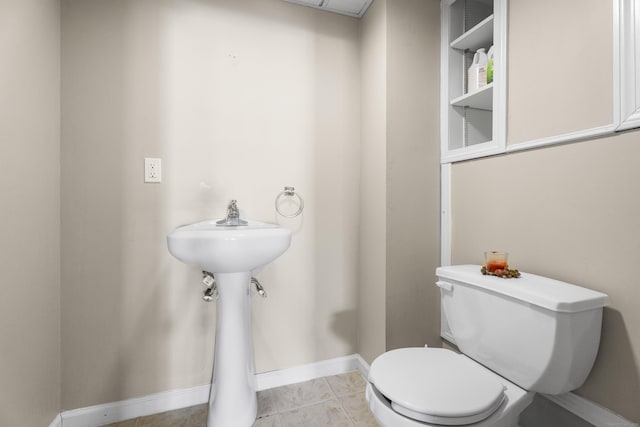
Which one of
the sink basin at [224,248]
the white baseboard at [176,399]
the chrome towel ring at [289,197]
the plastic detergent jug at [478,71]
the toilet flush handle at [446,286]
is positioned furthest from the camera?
the chrome towel ring at [289,197]

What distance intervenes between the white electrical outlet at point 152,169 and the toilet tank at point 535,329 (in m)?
1.37

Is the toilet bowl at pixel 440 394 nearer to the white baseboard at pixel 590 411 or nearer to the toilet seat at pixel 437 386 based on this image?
the toilet seat at pixel 437 386

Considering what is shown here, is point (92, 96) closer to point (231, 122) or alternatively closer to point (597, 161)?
point (231, 122)

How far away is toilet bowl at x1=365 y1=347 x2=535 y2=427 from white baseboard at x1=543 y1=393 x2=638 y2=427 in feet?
0.69

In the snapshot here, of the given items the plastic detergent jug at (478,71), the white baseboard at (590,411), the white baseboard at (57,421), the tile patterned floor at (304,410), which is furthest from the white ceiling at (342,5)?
the white baseboard at (57,421)

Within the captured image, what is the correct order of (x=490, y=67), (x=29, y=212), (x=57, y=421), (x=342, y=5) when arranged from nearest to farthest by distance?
1. (x=29, y=212)
2. (x=57, y=421)
3. (x=490, y=67)
4. (x=342, y=5)

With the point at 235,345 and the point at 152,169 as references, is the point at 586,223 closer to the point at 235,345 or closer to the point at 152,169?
the point at 235,345

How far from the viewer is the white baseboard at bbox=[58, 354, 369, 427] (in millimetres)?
1237

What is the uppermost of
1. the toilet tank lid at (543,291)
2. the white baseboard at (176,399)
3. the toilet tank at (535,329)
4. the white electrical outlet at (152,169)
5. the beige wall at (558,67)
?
the beige wall at (558,67)

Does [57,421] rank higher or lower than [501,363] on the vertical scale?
lower

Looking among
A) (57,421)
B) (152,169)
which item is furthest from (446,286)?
(57,421)

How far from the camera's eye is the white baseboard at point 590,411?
0.86m

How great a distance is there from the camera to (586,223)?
3.01ft

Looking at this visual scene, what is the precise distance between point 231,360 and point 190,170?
86 cm
